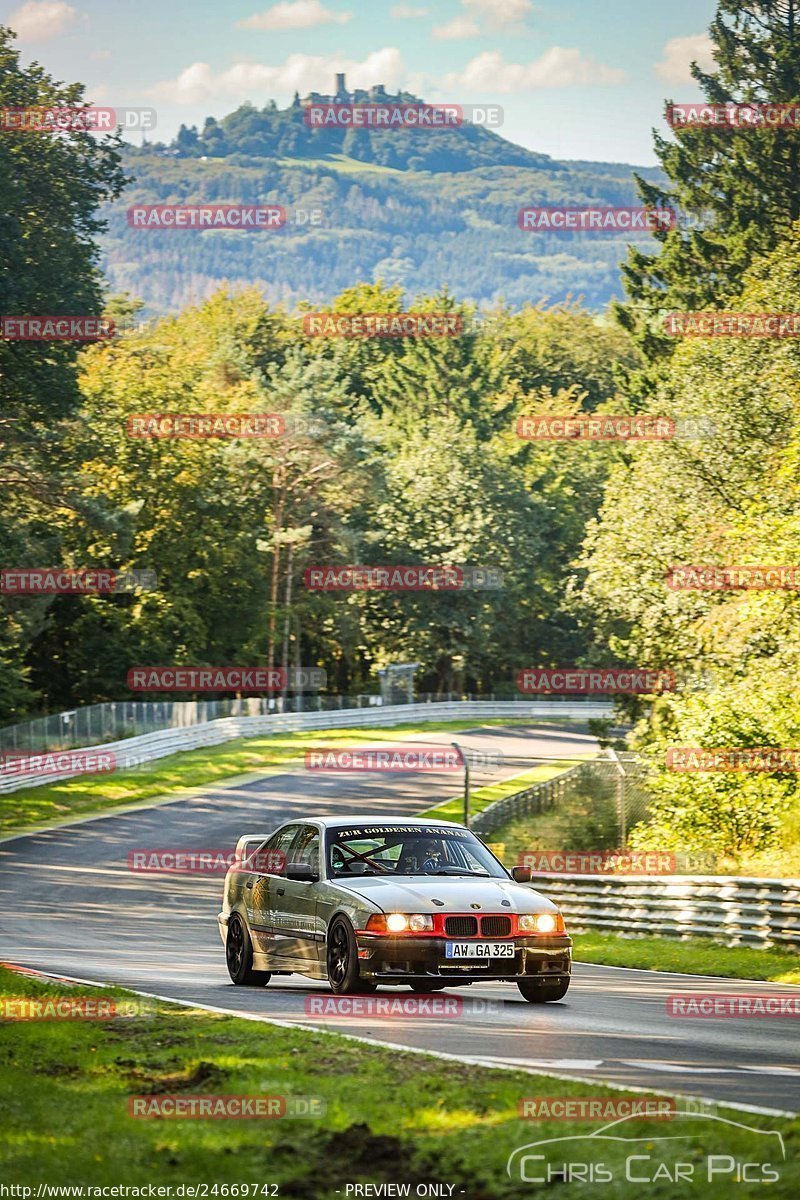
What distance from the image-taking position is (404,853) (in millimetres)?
13891

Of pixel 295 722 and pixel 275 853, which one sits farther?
pixel 295 722

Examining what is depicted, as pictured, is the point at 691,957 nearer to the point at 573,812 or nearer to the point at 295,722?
the point at 573,812

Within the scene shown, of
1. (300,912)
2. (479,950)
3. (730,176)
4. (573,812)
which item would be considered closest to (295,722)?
(730,176)

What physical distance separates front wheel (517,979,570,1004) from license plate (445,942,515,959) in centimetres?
53

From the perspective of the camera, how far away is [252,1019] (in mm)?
11539

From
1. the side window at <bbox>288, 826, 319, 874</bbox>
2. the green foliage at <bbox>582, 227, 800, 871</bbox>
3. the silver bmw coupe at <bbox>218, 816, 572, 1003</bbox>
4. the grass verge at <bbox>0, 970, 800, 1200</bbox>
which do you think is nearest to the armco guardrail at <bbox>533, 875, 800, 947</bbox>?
the green foliage at <bbox>582, 227, 800, 871</bbox>

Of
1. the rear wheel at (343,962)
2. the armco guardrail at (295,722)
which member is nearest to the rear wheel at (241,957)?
the rear wheel at (343,962)

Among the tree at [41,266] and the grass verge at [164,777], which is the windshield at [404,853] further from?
the tree at [41,266]

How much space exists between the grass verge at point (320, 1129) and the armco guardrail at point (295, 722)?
125 ft

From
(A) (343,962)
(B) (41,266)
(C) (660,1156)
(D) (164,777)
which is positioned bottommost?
(D) (164,777)

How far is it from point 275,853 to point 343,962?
2262mm

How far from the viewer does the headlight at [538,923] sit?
42.0 feet

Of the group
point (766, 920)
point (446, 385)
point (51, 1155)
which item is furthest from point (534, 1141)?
point (446, 385)

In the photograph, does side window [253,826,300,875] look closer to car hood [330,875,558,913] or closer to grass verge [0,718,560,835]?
car hood [330,875,558,913]
